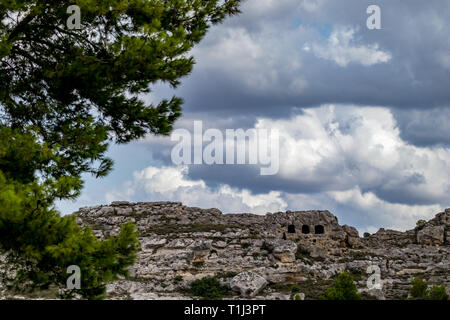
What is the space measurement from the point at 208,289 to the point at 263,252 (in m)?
7.77

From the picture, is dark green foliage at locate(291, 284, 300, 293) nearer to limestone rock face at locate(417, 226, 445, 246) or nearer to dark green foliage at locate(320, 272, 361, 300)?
dark green foliage at locate(320, 272, 361, 300)

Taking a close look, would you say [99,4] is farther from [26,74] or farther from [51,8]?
[26,74]

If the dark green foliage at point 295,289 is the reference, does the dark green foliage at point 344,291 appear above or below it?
above

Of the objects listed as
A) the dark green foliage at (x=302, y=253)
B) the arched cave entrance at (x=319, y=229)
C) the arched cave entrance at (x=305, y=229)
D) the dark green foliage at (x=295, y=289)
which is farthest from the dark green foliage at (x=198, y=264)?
the arched cave entrance at (x=319, y=229)

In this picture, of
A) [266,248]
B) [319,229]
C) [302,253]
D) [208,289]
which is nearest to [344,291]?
[208,289]

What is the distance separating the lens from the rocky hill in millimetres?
29547

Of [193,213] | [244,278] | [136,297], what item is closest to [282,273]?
[244,278]

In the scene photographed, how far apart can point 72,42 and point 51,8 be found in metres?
0.94

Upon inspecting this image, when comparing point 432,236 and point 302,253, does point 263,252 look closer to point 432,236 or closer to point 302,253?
point 302,253

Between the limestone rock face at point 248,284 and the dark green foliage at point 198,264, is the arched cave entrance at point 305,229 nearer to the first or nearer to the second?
the dark green foliage at point 198,264

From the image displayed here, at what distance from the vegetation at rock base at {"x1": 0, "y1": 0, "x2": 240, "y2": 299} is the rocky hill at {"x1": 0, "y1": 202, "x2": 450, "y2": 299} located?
15160 mm

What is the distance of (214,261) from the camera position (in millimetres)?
34281

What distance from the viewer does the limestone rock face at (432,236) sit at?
143ft

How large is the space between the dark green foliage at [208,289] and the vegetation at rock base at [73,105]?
15950mm
